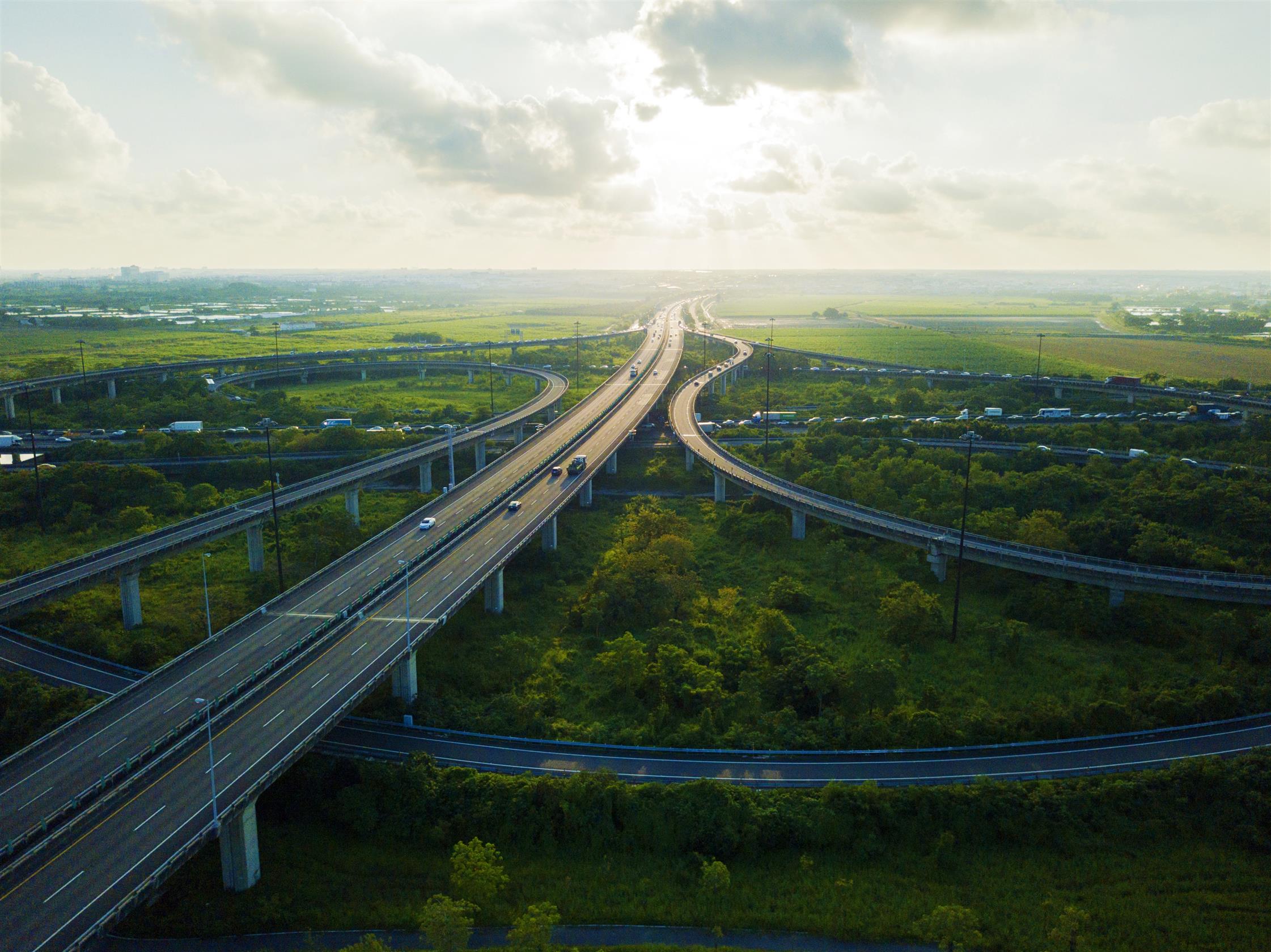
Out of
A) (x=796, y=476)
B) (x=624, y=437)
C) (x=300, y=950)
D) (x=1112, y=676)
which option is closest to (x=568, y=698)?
(x=300, y=950)

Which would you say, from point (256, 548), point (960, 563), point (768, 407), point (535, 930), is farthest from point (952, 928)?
point (768, 407)

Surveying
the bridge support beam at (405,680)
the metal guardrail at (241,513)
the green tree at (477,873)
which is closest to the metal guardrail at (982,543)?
the metal guardrail at (241,513)

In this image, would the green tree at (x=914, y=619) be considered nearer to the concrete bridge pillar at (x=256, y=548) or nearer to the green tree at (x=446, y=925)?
the green tree at (x=446, y=925)

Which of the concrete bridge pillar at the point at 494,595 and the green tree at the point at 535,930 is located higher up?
the concrete bridge pillar at the point at 494,595

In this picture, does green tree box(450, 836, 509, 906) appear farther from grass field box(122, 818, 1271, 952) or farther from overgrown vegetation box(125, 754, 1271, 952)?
grass field box(122, 818, 1271, 952)

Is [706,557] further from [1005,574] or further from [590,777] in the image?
[590,777]
